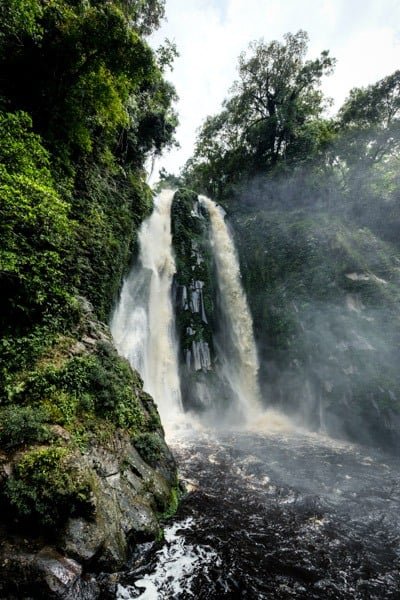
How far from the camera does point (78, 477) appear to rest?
445 centimetres

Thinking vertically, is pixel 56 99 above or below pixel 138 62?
below

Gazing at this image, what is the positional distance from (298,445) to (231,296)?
9030mm

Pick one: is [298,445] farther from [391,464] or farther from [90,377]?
[90,377]

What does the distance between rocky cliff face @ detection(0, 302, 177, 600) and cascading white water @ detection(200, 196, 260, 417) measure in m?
9.43

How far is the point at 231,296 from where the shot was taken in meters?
18.5

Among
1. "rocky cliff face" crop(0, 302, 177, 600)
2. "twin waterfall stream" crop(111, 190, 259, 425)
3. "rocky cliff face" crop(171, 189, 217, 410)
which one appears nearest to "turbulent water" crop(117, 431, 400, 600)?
"rocky cliff face" crop(0, 302, 177, 600)

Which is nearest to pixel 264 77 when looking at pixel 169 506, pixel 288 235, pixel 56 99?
pixel 288 235

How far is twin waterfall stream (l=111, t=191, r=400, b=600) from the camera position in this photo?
4.54 meters

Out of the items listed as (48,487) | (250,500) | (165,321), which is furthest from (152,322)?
(48,487)

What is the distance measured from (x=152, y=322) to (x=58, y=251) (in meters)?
6.88

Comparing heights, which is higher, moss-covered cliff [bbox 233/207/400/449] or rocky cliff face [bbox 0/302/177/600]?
moss-covered cliff [bbox 233/207/400/449]

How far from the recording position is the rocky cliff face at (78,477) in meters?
3.78

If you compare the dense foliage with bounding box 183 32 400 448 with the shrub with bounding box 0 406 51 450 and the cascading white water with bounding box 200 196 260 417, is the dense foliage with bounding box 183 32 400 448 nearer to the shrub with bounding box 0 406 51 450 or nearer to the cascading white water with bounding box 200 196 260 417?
the cascading white water with bounding box 200 196 260 417

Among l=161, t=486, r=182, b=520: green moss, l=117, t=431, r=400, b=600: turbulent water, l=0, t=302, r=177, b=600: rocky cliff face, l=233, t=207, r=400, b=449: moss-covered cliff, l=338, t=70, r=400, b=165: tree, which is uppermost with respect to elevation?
l=338, t=70, r=400, b=165: tree
